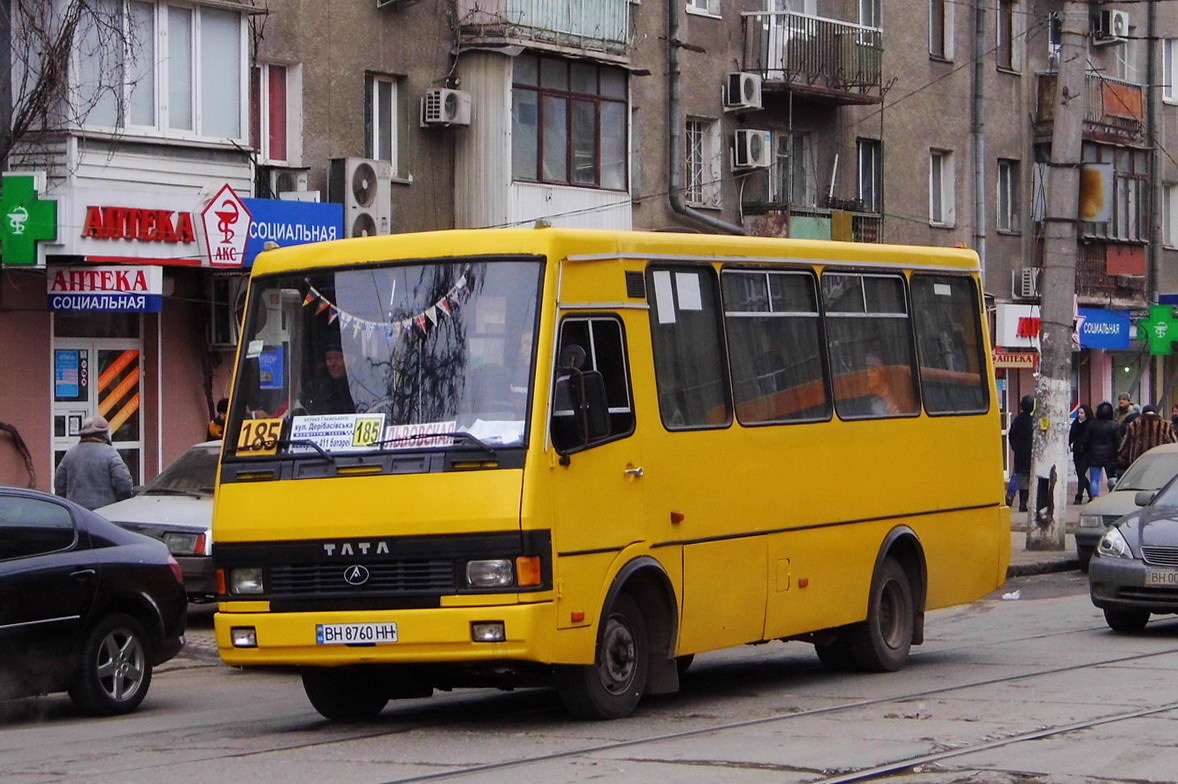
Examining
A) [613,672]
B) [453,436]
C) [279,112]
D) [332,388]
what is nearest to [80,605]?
[332,388]

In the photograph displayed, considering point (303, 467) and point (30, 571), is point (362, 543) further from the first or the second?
point (30, 571)

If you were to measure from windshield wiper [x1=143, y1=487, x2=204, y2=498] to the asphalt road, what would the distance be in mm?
3335

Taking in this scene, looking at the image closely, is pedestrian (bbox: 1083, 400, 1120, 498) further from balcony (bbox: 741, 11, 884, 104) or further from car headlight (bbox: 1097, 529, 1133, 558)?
car headlight (bbox: 1097, 529, 1133, 558)

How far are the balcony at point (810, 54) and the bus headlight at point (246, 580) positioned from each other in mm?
25127

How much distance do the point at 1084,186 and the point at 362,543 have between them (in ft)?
64.4

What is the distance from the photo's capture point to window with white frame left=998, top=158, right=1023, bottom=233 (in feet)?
135

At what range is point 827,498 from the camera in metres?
13.1

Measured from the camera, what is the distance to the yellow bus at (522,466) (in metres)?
10.2

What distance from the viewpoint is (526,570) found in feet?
33.3

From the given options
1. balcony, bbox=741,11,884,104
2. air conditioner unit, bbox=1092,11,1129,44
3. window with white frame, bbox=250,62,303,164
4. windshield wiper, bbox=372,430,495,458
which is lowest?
windshield wiper, bbox=372,430,495,458

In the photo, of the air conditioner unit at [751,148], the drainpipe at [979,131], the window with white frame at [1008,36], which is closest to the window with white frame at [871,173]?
the drainpipe at [979,131]

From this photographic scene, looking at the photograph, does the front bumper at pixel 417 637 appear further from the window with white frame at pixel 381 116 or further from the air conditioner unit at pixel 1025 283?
the air conditioner unit at pixel 1025 283

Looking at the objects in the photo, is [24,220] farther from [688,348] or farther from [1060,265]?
[688,348]

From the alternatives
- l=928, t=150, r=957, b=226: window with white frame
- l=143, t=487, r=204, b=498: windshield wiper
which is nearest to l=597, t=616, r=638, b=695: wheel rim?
l=143, t=487, r=204, b=498: windshield wiper
